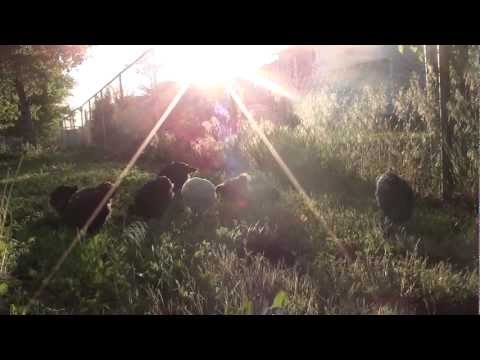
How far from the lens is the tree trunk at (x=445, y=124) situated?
5.39 m

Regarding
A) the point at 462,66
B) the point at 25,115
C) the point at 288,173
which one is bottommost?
the point at 288,173

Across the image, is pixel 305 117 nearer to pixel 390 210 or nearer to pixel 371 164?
pixel 371 164

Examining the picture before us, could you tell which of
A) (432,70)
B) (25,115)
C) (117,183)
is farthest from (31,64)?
(432,70)

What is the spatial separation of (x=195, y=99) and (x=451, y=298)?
508 inches

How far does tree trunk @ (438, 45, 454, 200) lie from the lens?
539cm

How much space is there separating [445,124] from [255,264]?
10.8 ft

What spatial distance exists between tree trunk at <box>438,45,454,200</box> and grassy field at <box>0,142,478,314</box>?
1.13 feet

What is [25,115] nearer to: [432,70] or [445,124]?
[432,70]

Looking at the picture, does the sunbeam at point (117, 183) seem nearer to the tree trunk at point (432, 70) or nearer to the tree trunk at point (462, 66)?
the tree trunk at point (432, 70)

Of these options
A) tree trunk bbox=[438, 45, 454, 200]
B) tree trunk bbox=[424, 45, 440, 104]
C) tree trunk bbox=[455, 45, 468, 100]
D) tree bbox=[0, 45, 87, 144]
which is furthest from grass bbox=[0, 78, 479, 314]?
tree bbox=[0, 45, 87, 144]

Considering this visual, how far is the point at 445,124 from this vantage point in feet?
17.8

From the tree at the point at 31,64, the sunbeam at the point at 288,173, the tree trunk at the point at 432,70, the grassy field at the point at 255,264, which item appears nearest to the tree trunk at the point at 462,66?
the tree trunk at the point at 432,70
